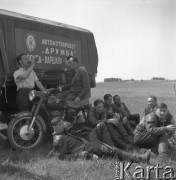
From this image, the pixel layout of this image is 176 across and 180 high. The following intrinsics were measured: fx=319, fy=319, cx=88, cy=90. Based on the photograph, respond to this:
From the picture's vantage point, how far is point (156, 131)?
197 inches

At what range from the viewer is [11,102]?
6734 mm

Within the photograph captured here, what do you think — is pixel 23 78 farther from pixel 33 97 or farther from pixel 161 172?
pixel 161 172

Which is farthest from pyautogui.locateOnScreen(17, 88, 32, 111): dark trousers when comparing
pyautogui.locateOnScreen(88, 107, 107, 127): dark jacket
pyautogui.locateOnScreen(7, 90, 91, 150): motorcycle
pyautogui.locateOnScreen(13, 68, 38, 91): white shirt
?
pyautogui.locateOnScreen(88, 107, 107, 127): dark jacket

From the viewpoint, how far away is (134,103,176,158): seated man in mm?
4984

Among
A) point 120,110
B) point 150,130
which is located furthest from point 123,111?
point 150,130

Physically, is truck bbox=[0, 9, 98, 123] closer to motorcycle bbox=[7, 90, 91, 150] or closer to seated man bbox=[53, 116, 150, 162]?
motorcycle bbox=[7, 90, 91, 150]

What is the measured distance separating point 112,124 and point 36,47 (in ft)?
7.90

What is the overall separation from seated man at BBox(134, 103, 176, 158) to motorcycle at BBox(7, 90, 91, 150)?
1.44m

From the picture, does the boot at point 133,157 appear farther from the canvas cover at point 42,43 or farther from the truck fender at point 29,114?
the canvas cover at point 42,43

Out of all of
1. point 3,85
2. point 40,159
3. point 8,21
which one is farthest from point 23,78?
point 40,159

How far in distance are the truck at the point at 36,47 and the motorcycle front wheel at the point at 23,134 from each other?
722 millimetres

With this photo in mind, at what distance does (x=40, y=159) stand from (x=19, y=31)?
283 cm

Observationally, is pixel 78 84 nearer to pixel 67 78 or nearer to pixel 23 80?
pixel 67 78

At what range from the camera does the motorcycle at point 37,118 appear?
5.40 m
